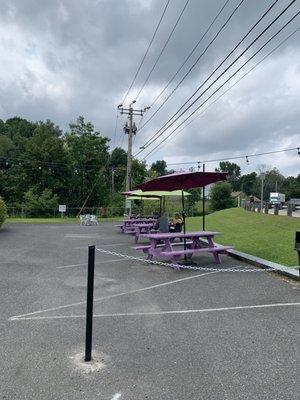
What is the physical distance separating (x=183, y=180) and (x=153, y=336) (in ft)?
25.2

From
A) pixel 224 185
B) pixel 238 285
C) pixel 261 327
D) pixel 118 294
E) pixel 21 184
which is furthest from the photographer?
pixel 224 185

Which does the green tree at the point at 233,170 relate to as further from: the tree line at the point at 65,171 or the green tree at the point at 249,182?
the tree line at the point at 65,171

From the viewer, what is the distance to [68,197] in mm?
65062

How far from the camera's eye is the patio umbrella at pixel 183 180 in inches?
480

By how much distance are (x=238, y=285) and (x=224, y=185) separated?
2936 inches

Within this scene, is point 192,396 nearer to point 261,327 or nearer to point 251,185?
point 261,327

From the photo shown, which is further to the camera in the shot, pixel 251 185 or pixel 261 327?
pixel 251 185

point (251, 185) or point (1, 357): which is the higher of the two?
point (251, 185)

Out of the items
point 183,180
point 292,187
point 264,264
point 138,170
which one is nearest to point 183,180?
point 183,180

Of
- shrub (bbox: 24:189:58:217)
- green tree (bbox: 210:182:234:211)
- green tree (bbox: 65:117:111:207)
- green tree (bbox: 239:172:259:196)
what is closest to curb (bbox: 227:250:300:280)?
shrub (bbox: 24:189:58:217)

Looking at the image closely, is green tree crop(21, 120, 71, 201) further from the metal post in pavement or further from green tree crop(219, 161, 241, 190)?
green tree crop(219, 161, 241, 190)

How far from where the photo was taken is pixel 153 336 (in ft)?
18.7

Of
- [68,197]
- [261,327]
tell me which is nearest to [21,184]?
[68,197]

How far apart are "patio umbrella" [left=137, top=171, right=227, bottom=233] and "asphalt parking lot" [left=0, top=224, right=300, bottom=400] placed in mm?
3001
